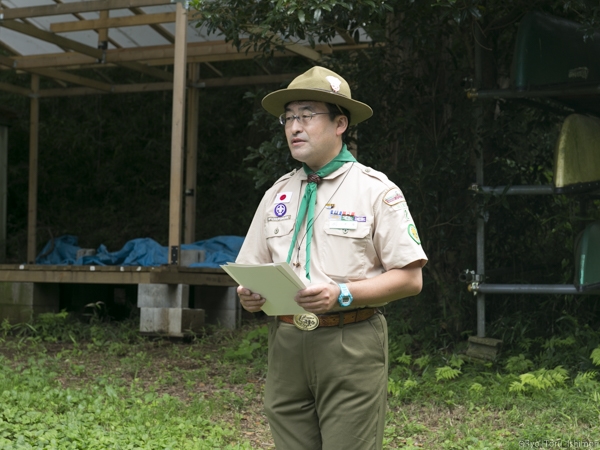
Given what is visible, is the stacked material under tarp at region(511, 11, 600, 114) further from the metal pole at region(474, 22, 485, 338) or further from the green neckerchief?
the green neckerchief

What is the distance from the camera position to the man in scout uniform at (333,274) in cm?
262

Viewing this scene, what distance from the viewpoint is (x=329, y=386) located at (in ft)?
8.63

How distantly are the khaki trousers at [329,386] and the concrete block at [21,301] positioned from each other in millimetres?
6903

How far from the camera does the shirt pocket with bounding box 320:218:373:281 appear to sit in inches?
104

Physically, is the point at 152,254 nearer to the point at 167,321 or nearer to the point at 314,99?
the point at 167,321

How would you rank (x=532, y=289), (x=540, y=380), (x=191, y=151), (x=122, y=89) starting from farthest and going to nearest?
(x=122, y=89) < (x=191, y=151) < (x=532, y=289) < (x=540, y=380)

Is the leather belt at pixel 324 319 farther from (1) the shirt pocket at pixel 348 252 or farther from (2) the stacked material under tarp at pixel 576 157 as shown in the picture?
(2) the stacked material under tarp at pixel 576 157

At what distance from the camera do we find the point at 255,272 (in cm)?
246

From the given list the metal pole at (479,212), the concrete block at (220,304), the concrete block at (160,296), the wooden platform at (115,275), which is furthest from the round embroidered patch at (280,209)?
the concrete block at (220,304)

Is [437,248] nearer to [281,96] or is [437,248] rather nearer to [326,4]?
[326,4]

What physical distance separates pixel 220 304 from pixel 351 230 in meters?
6.62

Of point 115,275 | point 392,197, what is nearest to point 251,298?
point 392,197

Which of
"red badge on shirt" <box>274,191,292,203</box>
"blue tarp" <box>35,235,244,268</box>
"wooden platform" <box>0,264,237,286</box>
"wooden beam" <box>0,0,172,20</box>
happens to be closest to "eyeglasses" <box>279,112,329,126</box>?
"red badge on shirt" <box>274,191,292,203</box>

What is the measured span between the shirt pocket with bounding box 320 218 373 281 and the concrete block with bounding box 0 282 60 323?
7.06m
